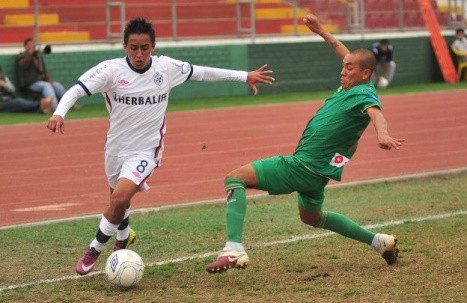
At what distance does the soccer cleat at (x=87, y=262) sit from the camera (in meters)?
8.63

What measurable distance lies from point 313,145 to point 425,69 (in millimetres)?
28284

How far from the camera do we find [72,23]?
94.7 ft

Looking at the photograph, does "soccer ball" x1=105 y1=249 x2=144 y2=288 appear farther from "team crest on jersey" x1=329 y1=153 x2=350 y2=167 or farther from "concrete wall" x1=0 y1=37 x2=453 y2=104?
"concrete wall" x1=0 y1=37 x2=453 y2=104

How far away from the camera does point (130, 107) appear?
28.8 feet

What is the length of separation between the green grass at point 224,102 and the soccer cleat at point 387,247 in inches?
597

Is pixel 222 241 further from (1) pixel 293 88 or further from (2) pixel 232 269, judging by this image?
(1) pixel 293 88

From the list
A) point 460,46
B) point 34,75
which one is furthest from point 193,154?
point 460,46

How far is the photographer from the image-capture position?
25172 millimetres

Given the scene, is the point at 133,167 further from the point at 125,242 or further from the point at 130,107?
the point at 125,242

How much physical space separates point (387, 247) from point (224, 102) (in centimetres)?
1926

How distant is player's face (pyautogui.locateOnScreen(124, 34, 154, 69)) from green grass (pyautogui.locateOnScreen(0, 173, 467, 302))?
1587mm

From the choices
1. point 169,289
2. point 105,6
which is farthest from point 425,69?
point 169,289

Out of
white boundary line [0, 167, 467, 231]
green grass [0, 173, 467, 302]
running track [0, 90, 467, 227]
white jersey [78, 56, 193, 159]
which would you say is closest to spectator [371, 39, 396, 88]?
running track [0, 90, 467, 227]

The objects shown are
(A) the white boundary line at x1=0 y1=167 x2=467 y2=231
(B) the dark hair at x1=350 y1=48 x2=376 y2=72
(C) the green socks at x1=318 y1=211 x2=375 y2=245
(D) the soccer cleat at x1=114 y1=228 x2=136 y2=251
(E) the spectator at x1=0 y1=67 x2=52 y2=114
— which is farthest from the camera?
(E) the spectator at x1=0 y1=67 x2=52 y2=114
